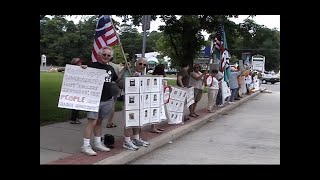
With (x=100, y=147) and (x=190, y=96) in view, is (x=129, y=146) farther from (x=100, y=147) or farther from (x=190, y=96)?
(x=190, y=96)

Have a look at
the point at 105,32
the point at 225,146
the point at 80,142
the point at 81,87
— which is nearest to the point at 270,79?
the point at 225,146

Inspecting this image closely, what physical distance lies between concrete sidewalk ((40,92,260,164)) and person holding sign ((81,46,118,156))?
0.18m

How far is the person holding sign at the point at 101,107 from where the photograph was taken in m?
6.50

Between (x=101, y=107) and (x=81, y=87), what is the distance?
0.47m

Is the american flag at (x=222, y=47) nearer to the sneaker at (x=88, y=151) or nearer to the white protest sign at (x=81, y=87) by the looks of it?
the white protest sign at (x=81, y=87)

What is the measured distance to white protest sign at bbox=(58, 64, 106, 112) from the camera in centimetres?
650

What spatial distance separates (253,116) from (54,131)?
7.51 metres

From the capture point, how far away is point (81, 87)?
6.58m

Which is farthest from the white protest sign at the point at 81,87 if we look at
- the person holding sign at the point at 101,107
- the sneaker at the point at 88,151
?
the sneaker at the point at 88,151

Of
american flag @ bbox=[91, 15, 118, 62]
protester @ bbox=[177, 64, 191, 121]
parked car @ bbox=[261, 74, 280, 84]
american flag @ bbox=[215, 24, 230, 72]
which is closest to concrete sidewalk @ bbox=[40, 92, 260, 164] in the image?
protester @ bbox=[177, 64, 191, 121]

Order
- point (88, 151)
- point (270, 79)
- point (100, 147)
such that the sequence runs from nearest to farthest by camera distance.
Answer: point (88, 151), point (100, 147), point (270, 79)

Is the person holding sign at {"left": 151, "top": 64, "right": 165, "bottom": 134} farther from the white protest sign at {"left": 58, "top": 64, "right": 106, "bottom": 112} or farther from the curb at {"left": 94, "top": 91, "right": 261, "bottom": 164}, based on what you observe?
the white protest sign at {"left": 58, "top": 64, "right": 106, "bottom": 112}
